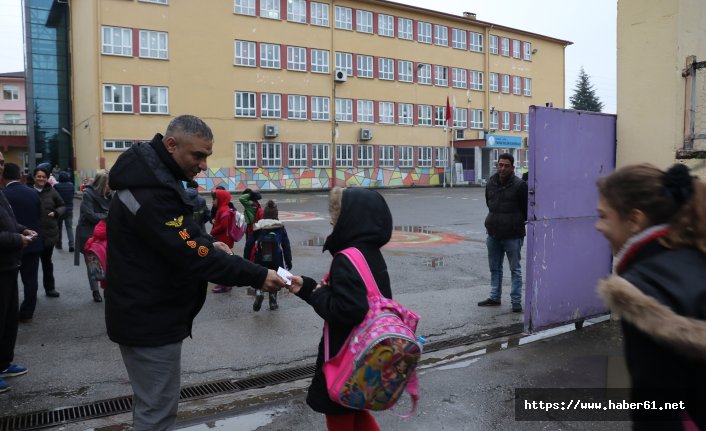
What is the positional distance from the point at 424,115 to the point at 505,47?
39.9 ft

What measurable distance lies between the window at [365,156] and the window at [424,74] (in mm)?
7592

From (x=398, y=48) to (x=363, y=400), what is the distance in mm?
44344

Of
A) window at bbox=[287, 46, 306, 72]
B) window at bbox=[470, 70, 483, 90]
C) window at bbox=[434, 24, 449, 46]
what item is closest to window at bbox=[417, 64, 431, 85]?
window at bbox=[434, 24, 449, 46]

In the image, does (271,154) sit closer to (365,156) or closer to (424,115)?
(365,156)

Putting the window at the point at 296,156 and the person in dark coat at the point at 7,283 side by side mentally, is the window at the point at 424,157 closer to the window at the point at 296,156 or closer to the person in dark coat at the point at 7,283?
the window at the point at 296,156

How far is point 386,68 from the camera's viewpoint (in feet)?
144

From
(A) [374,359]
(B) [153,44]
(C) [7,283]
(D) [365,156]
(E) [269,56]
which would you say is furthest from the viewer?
(D) [365,156]

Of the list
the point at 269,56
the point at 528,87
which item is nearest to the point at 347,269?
the point at 269,56

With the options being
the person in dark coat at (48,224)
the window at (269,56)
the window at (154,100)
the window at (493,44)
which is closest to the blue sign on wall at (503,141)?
the window at (493,44)

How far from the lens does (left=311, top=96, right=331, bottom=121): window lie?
40625mm

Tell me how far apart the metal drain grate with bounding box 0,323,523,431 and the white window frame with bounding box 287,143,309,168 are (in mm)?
34601

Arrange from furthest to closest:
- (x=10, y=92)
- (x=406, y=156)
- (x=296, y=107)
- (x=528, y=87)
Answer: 1. (x=10, y=92)
2. (x=528, y=87)
3. (x=406, y=156)
4. (x=296, y=107)

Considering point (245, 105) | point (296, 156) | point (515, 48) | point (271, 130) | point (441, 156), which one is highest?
point (515, 48)

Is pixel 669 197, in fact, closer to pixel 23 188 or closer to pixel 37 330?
pixel 37 330
